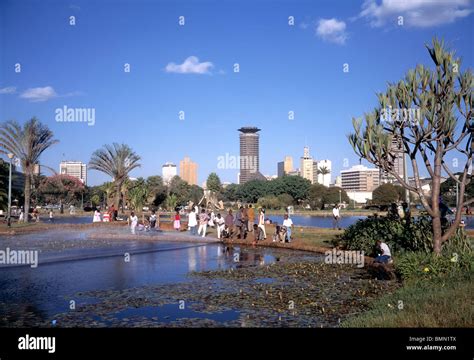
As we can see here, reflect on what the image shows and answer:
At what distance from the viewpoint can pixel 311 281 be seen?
12922 mm

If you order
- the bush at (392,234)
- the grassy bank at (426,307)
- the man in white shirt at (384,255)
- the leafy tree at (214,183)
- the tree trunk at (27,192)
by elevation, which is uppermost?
the leafy tree at (214,183)

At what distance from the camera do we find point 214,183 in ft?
454

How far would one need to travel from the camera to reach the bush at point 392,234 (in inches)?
620

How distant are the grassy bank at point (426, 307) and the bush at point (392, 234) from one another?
163 inches

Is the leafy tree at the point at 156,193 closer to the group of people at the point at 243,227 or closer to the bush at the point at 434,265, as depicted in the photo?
the group of people at the point at 243,227

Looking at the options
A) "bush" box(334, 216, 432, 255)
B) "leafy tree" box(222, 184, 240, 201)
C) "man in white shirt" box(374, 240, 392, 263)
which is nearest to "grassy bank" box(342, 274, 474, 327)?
"man in white shirt" box(374, 240, 392, 263)

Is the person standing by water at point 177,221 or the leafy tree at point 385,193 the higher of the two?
the leafy tree at point 385,193

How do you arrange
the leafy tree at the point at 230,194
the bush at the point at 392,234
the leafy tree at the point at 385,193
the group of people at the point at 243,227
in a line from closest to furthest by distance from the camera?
the bush at the point at 392,234, the group of people at the point at 243,227, the leafy tree at the point at 385,193, the leafy tree at the point at 230,194

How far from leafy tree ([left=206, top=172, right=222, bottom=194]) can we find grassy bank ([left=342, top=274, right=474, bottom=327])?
120189mm

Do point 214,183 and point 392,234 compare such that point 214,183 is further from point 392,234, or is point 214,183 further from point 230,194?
point 392,234

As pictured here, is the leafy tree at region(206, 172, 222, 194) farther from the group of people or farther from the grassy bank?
the grassy bank

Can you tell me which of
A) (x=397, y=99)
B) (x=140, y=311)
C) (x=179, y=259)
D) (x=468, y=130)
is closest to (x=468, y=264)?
(x=468, y=130)

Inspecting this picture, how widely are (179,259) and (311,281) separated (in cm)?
670

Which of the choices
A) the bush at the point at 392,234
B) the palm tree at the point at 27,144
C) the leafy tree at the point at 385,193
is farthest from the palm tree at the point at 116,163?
the leafy tree at the point at 385,193
